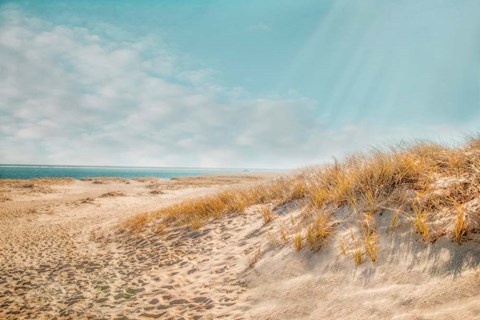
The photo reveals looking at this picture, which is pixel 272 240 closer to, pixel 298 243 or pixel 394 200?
pixel 298 243

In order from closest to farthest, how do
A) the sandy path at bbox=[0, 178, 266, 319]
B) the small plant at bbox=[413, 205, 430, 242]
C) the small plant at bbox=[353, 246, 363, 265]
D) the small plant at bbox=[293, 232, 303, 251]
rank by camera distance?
the small plant at bbox=[413, 205, 430, 242]
the small plant at bbox=[353, 246, 363, 265]
the sandy path at bbox=[0, 178, 266, 319]
the small plant at bbox=[293, 232, 303, 251]

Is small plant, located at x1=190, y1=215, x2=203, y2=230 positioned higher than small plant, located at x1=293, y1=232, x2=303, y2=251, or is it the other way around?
small plant, located at x1=293, y1=232, x2=303, y2=251

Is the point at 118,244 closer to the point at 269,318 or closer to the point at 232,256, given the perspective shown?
the point at 232,256

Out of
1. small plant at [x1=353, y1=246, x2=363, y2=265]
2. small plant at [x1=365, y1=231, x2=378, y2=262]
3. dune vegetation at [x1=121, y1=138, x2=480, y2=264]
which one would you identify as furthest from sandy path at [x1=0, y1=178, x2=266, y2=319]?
small plant at [x1=365, y1=231, x2=378, y2=262]

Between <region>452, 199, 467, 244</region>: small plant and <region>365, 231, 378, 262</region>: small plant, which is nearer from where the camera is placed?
<region>452, 199, 467, 244</region>: small plant

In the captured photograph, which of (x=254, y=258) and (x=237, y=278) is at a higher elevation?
(x=254, y=258)

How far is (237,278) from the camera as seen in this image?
498 centimetres

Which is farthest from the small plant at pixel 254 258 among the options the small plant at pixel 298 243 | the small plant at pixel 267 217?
the small plant at pixel 267 217

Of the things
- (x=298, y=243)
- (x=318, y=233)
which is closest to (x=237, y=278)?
(x=298, y=243)

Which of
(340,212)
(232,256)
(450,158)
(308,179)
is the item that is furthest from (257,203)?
(450,158)

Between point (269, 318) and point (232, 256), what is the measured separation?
2.43 metres

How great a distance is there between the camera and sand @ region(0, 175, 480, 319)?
3.01 meters

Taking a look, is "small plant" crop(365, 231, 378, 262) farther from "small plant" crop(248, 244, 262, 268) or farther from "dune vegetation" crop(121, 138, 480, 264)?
"small plant" crop(248, 244, 262, 268)

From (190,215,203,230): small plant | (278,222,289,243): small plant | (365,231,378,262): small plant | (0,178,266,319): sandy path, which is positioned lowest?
(0,178,266,319): sandy path
